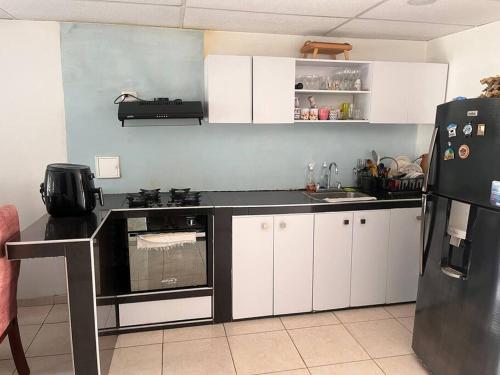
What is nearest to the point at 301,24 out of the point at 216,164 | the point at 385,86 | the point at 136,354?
the point at 385,86

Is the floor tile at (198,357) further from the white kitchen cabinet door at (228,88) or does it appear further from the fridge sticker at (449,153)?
the fridge sticker at (449,153)

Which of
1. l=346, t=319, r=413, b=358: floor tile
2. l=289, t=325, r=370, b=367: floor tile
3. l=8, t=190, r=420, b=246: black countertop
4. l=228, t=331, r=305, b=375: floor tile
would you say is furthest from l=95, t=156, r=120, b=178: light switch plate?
l=346, t=319, r=413, b=358: floor tile

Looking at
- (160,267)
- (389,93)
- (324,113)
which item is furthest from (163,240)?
(389,93)

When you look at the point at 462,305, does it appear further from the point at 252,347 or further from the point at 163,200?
the point at 163,200

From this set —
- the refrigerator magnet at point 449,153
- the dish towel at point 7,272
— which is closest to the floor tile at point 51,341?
the dish towel at point 7,272

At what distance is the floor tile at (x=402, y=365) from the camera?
91.4 inches

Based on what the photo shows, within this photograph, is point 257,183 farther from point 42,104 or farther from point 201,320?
point 42,104

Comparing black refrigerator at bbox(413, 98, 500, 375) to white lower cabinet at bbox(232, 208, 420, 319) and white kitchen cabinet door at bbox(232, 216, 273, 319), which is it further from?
white kitchen cabinet door at bbox(232, 216, 273, 319)

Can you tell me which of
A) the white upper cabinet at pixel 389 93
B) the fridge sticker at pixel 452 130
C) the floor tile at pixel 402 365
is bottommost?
the floor tile at pixel 402 365

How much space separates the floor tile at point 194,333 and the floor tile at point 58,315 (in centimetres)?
82

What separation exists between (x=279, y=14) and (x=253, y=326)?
2231mm

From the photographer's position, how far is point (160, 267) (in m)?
2.70

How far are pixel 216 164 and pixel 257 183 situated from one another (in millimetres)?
400

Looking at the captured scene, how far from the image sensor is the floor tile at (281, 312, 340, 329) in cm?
284
